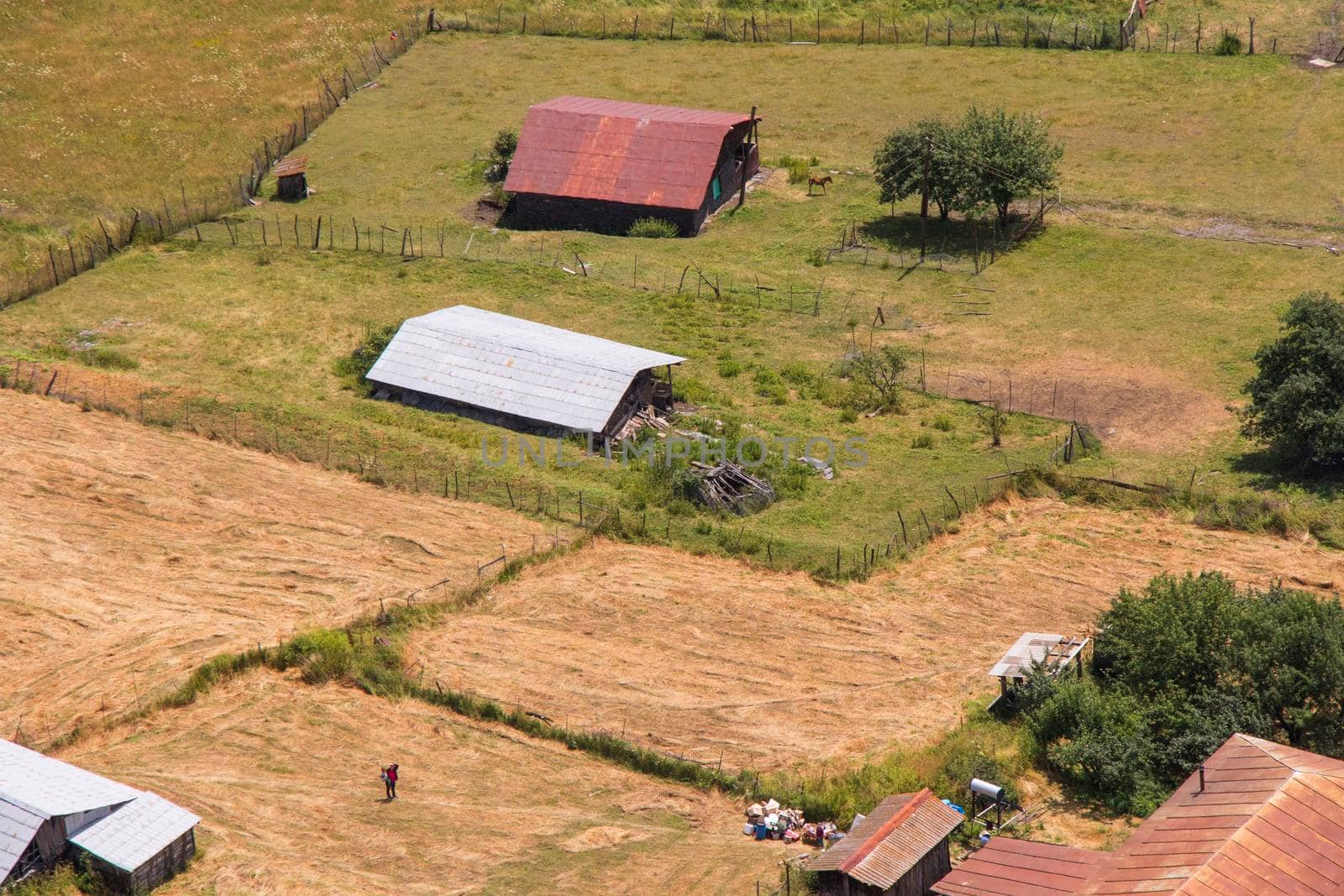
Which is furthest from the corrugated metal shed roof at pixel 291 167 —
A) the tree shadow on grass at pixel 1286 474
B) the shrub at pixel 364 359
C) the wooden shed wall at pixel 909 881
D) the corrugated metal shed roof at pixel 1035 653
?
the wooden shed wall at pixel 909 881

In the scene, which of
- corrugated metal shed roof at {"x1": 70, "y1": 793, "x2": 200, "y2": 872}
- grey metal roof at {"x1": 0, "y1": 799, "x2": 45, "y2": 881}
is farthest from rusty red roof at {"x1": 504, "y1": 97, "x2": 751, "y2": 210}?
grey metal roof at {"x1": 0, "y1": 799, "x2": 45, "y2": 881}

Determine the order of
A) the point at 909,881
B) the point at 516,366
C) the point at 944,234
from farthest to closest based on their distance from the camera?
the point at 944,234 → the point at 516,366 → the point at 909,881

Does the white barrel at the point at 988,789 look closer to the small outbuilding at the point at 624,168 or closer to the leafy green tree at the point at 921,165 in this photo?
the leafy green tree at the point at 921,165

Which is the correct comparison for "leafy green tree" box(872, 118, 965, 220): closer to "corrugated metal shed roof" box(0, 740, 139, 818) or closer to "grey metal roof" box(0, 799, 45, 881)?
"corrugated metal shed roof" box(0, 740, 139, 818)

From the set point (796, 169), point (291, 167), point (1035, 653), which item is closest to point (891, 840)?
point (1035, 653)

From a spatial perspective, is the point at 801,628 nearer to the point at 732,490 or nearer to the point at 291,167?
the point at 732,490
